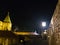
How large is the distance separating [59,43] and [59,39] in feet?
0.41

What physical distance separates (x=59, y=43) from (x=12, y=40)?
91.1ft

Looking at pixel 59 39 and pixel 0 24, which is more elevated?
pixel 0 24

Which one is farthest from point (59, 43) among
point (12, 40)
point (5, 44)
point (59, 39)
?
point (12, 40)

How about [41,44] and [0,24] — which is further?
[0,24]

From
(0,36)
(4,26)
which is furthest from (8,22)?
(0,36)

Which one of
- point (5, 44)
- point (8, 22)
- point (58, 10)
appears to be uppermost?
point (8, 22)

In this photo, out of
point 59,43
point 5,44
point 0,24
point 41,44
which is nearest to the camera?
point 59,43

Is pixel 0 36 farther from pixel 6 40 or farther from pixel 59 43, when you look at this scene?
pixel 59 43

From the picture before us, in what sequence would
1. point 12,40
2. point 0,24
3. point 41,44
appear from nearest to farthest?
point 41,44, point 12,40, point 0,24

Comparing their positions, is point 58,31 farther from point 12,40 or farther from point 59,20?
point 12,40

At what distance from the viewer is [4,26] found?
6044 centimetres

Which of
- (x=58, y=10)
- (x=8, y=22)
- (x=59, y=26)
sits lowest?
(x=59, y=26)

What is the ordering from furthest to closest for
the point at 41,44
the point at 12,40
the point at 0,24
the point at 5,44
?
the point at 0,24 → the point at 12,40 → the point at 5,44 → the point at 41,44

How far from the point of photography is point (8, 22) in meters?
62.6
